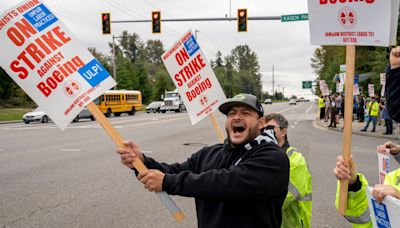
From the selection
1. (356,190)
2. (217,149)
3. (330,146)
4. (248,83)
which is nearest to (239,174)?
(217,149)

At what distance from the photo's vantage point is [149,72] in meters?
103

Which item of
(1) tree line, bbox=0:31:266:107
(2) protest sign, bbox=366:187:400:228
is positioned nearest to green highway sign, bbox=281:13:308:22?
(2) protest sign, bbox=366:187:400:228

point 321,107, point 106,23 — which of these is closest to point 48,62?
point 106,23

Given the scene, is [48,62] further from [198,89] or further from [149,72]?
[149,72]

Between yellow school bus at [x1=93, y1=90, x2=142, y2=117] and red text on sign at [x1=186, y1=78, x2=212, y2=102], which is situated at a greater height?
red text on sign at [x1=186, y1=78, x2=212, y2=102]

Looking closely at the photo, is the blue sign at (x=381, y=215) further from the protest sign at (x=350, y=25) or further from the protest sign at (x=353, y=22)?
the protest sign at (x=353, y=22)

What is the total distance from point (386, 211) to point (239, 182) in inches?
29.4

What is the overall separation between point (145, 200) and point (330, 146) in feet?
29.0

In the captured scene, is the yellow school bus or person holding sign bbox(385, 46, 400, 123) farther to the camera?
the yellow school bus

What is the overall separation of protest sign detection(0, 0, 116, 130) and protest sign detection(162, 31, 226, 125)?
1.66 m

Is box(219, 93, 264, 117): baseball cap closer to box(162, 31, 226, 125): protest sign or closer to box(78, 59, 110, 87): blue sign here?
box(78, 59, 110, 87): blue sign

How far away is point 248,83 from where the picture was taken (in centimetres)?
13012

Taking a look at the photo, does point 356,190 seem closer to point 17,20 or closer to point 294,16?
point 17,20

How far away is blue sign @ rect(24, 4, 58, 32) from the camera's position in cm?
242
